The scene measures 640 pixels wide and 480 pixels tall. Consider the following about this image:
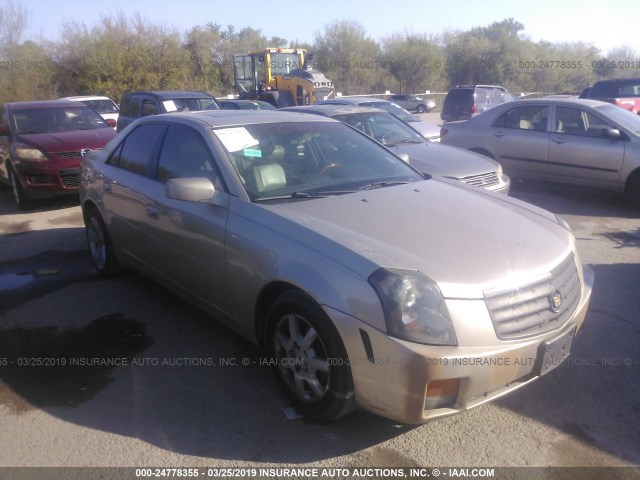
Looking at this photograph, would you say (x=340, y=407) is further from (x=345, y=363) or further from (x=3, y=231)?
(x=3, y=231)

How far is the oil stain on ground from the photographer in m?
3.50

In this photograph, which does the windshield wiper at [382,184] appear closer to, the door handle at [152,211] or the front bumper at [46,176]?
the door handle at [152,211]

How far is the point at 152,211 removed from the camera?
4.31 metres

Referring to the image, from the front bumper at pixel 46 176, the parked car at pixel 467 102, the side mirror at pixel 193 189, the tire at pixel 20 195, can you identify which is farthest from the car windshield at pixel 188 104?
the parked car at pixel 467 102

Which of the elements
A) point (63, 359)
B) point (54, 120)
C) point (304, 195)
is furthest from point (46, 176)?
point (304, 195)

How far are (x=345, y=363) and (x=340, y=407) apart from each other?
0.29m

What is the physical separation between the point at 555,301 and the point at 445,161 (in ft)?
14.0

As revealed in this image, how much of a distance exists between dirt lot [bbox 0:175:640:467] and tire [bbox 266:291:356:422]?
0.17 meters

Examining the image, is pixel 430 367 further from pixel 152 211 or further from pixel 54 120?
pixel 54 120

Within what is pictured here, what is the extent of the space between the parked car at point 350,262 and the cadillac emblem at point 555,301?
11 millimetres

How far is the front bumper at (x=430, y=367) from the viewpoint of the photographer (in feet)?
8.38

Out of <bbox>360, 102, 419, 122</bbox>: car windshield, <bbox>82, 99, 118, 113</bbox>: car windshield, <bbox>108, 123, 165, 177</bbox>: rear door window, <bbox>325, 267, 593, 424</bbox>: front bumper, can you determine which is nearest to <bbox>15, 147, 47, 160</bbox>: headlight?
<bbox>108, 123, 165, 177</bbox>: rear door window

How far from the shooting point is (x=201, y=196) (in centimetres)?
353

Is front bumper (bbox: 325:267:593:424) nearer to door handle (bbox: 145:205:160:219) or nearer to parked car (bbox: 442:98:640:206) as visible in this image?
door handle (bbox: 145:205:160:219)
